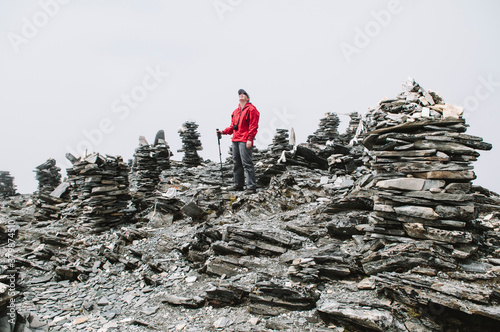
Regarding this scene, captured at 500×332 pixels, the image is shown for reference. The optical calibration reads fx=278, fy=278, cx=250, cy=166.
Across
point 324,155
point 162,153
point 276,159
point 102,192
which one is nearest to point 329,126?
point 324,155

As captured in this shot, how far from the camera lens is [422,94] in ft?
27.5

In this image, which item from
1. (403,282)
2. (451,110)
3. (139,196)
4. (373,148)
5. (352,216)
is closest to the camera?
(403,282)

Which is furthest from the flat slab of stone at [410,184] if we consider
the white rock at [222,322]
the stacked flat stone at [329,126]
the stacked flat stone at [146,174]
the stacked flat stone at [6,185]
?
the stacked flat stone at [6,185]

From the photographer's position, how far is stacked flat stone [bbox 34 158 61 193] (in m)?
31.3

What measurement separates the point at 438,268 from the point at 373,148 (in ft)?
11.5

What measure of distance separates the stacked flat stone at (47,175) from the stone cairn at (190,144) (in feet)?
48.8

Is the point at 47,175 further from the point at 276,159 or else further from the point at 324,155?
the point at 324,155

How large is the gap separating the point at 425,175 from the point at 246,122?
867 centimetres

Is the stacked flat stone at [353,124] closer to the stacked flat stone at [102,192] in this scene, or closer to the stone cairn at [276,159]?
the stone cairn at [276,159]

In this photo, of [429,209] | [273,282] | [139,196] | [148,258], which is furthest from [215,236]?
[139,196]

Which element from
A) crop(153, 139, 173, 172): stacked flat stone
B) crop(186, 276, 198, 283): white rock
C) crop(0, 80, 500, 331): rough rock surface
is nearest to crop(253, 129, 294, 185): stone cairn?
crop(0, 80, 500, 331): rough rock surface

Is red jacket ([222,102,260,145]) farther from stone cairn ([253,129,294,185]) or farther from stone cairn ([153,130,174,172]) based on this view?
stone cairn ([153,130,174,172])

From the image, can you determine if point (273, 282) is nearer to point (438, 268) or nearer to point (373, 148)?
point (438, 268)

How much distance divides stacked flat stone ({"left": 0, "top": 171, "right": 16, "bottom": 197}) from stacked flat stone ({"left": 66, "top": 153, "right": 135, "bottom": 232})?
29.7 metres
